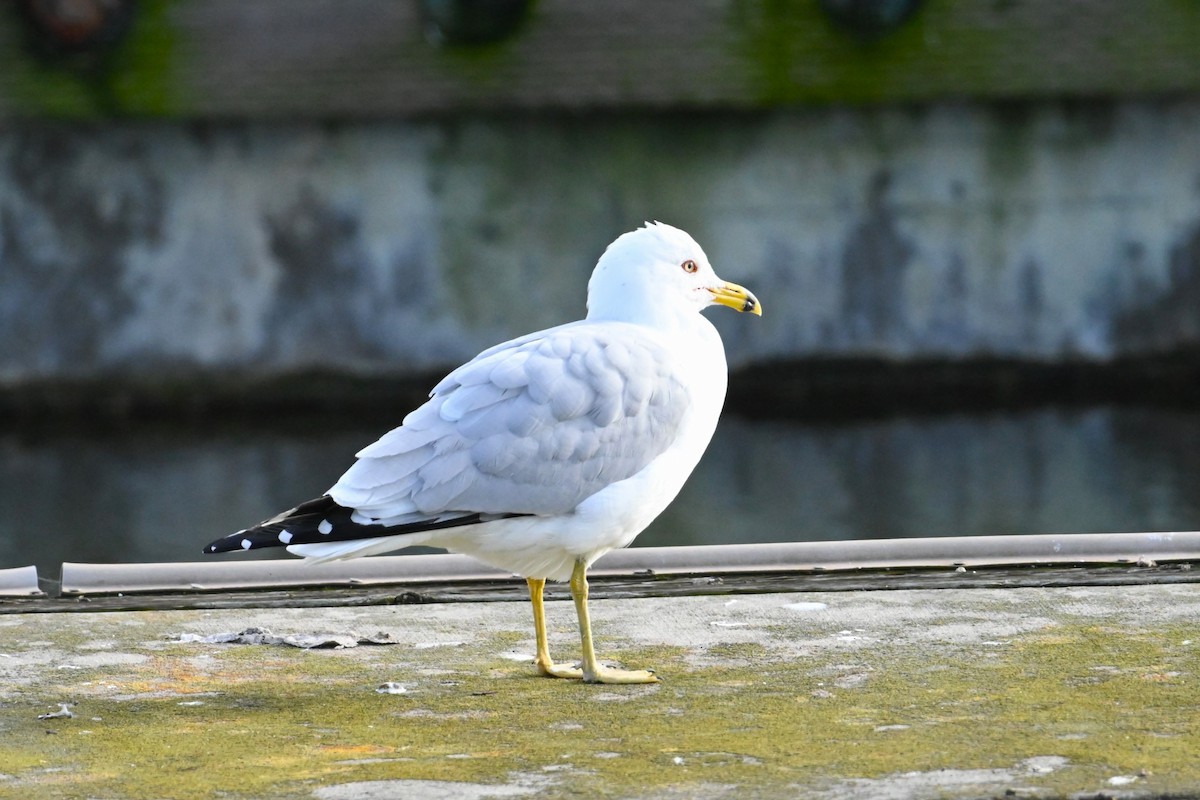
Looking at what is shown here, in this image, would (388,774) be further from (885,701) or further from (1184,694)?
(1184,694)

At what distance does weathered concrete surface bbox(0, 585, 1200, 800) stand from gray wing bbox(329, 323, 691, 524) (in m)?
Answer: 0.48

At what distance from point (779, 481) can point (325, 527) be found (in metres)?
7.77

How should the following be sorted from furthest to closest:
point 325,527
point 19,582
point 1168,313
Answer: point 1168,313 → point 19,582 → point 325,527

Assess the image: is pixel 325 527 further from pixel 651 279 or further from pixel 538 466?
pixel 651 279

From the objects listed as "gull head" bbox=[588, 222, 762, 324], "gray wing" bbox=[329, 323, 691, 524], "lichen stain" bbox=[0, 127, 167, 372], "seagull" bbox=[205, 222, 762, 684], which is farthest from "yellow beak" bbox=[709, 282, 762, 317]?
"lichen stain" bbox=[0, 127, 167, 372]

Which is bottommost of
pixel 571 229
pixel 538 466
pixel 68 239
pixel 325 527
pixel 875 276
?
pixel 325 527

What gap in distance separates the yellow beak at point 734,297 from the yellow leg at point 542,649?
100cm

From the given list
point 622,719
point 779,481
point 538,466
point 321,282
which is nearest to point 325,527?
point 538,466

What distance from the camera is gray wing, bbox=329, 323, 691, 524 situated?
183 inches

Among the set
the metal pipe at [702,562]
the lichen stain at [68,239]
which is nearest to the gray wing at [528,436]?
the metal pipe at [702,562]

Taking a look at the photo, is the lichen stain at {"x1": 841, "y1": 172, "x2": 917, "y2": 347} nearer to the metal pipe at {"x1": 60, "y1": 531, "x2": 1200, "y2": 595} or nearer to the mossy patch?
the metal pipe at {"x1": 60, "y1": 531, "x2": 1200, "y2": 595}

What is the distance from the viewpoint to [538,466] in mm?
4699

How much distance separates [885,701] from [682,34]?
1152 centimetres

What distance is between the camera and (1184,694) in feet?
13.9
